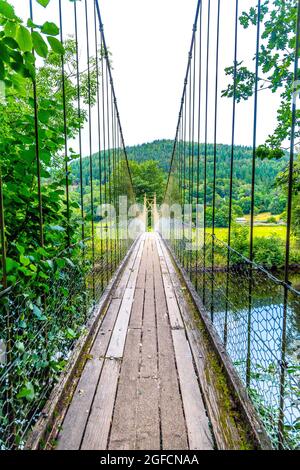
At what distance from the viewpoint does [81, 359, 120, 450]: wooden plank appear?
906 millimetres

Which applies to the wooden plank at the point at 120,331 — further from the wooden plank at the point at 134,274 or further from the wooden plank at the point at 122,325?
the wooden plank at the point at 134,274

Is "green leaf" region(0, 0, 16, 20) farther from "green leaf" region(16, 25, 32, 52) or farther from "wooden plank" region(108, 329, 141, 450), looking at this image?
"wooden plank" region(108, 329, 141, 450)

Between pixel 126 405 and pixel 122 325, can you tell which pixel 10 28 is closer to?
pixel 126 405

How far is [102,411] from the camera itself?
106 cm

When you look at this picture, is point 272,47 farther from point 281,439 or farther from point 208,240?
point 281,439

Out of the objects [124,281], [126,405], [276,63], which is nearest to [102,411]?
[126,405]

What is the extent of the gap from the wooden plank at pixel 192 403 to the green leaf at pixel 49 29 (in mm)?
1284

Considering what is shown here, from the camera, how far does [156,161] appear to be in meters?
32.0

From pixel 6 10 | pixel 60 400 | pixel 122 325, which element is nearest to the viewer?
pixel 6 10

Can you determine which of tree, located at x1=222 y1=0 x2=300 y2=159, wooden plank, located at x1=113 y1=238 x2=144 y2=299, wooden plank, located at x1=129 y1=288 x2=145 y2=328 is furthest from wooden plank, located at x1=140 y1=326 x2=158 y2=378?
tree, located at x1=222 y1=0 x2=300 y2=159

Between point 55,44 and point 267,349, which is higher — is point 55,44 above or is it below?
above

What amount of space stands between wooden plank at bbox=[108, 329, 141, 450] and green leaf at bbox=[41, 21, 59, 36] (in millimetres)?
1221

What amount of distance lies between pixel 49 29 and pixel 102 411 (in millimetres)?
1268
